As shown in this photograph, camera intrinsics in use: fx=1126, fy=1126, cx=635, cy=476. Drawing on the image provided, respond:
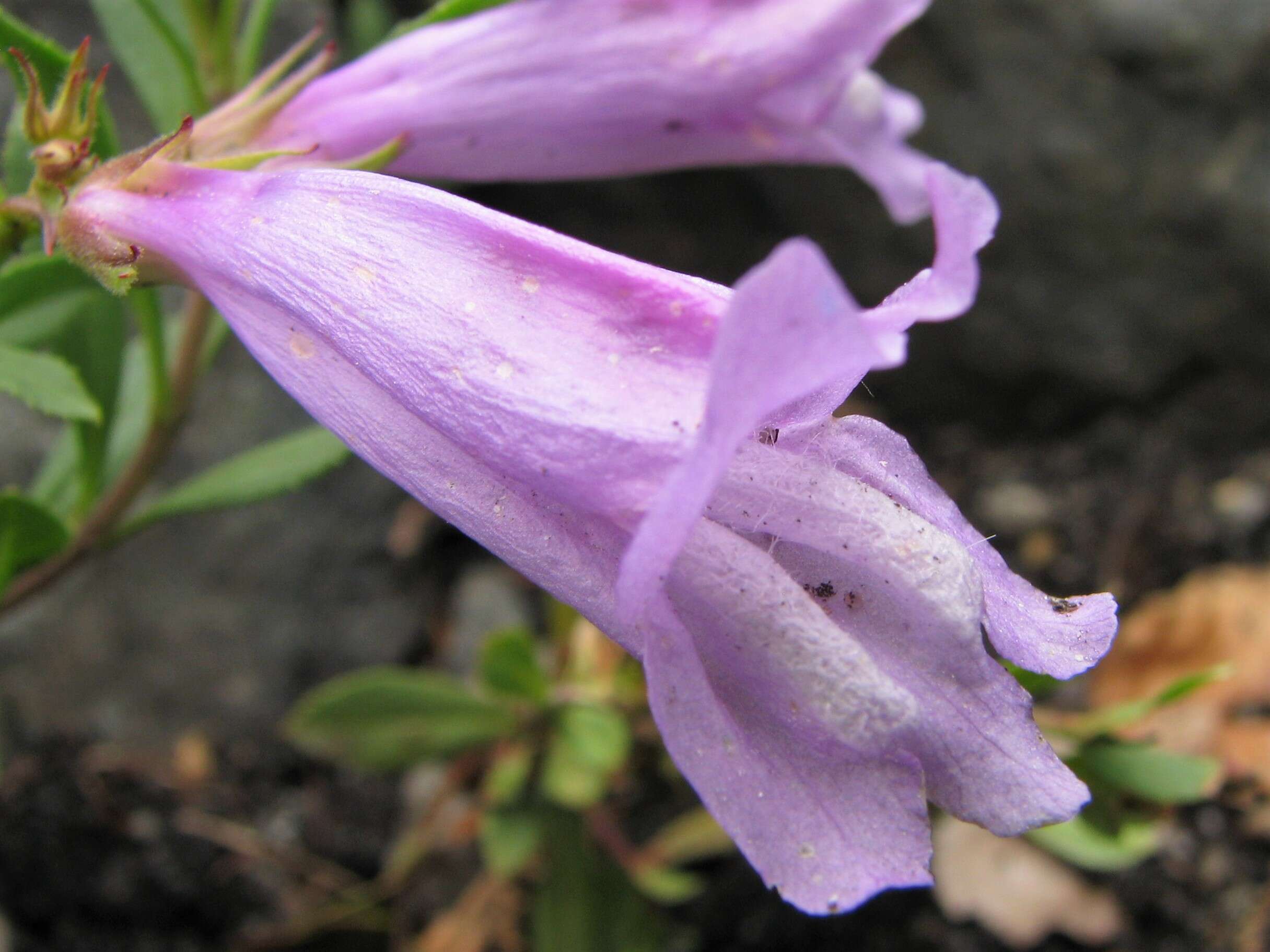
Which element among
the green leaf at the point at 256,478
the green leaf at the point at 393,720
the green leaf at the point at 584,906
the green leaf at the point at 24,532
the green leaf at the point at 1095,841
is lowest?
the green leaf at the point at 584,906

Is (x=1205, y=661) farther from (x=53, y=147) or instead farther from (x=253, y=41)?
(x=53, y=147)

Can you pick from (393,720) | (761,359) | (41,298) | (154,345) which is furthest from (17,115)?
(393,720)

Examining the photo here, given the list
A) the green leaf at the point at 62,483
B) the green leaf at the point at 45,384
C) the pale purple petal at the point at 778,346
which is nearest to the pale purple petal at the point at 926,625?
the pale purple petal at the point at 778,346

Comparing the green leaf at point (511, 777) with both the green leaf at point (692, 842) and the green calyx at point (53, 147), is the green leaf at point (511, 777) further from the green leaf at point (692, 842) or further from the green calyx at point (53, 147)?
the green calyx at point (53, 147)

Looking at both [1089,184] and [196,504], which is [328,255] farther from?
[1089,184]

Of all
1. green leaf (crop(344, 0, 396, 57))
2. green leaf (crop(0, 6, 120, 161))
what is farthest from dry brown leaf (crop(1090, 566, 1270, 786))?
green leaf (crop(0, 6, 120, 161))
